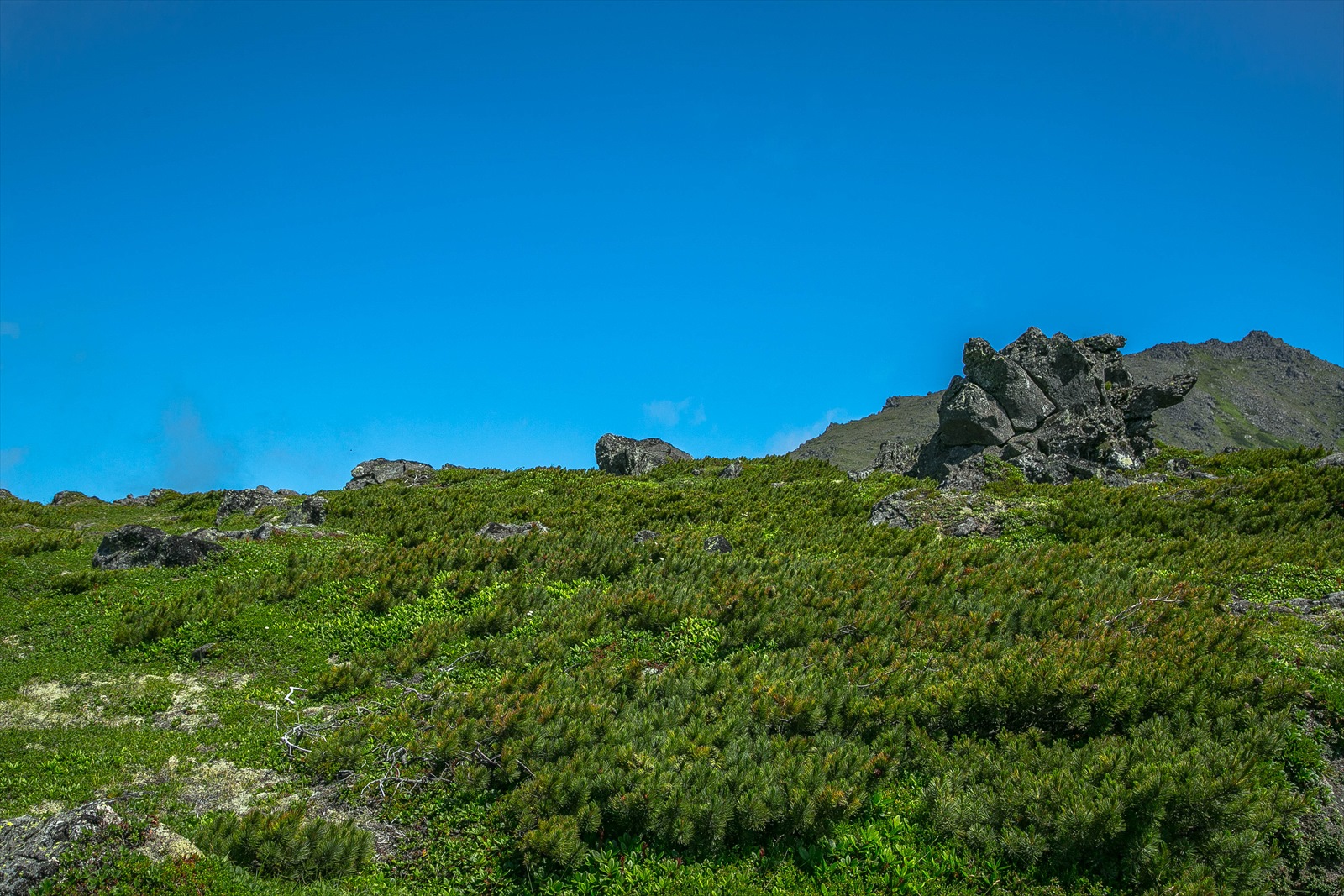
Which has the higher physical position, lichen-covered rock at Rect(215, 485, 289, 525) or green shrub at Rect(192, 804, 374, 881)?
lichen-covered rock at Rect(215, 485, 289, 525)

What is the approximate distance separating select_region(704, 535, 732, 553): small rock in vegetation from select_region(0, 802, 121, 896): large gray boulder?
15.5 m

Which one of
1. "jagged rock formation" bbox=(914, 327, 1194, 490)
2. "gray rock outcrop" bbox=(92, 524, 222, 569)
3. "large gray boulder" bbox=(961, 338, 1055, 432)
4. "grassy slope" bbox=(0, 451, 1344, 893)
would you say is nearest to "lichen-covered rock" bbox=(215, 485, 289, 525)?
"grassy slope" bbox=(0, 451, 1344, 893)

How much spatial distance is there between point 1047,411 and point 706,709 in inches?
1256

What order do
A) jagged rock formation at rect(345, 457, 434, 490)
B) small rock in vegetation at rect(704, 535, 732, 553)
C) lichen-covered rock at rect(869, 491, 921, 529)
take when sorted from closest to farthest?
small rock in vegetation at rect(704, 535, 732, 553)
lichen-covered rock at rect(869, 491, 921, 529)
jagged rock formation at rect(345, 457, 434, 490)

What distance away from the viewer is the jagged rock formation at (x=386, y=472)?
43.0 m

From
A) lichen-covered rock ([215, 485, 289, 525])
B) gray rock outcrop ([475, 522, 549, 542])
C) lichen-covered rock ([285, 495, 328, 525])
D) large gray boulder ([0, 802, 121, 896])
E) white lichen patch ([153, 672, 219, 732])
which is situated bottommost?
large gray boulder ([0, 802, 121, 896])

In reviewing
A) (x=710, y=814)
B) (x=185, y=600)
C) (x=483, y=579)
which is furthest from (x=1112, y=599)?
(x=185, y=600)

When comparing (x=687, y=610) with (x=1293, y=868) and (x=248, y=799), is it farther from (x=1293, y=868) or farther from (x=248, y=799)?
(x=1293, y=868)

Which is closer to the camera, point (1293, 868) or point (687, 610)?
point (1293, 868)

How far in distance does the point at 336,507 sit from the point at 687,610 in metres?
18.3

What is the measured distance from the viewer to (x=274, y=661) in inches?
583

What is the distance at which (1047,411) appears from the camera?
3781 centimetres

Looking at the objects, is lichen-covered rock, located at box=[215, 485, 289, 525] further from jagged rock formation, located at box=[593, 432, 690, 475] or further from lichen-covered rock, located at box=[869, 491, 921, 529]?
lichen-covered rock, located at box=[869, 491, 921, 529]

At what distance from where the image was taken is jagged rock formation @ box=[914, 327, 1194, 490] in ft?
112
